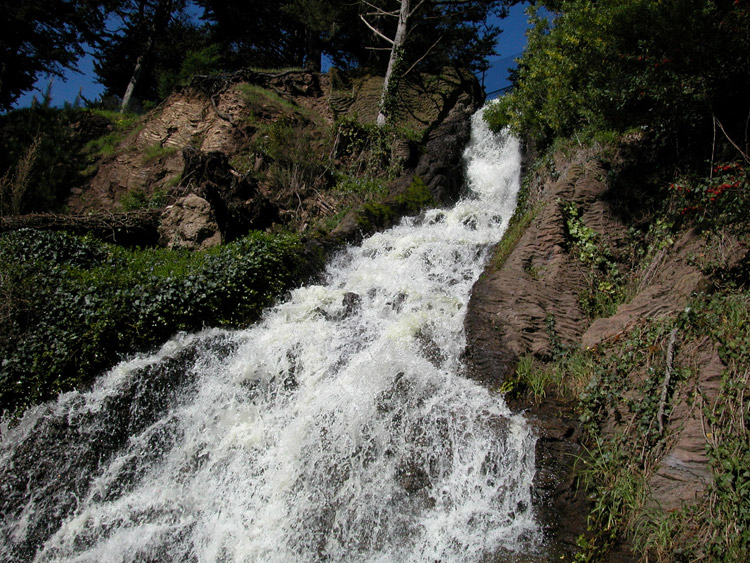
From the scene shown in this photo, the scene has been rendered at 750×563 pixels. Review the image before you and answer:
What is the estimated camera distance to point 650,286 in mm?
5684

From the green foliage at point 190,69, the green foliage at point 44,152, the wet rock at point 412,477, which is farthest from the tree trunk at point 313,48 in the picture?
the wet rock at point 412,477

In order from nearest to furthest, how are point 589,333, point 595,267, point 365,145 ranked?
point 589,333
point 595,267
point 365,145

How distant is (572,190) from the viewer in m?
7.49

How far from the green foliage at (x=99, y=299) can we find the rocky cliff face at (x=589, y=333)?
3961mm

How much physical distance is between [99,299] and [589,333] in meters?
7.19

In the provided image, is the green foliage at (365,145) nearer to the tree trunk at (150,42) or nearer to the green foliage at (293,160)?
the green foliage at (293,160)

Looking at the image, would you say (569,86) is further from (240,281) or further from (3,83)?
(3,83)

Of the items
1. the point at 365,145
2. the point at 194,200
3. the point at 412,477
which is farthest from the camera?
the point at 365,145

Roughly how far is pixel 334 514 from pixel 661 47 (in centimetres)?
664

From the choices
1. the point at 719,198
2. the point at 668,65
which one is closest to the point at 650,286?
the point at 719,198

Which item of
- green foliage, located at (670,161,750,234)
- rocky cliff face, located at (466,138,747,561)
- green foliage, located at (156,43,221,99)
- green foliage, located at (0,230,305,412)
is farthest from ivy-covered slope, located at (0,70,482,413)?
green foliage, located at (670,161,750,234)

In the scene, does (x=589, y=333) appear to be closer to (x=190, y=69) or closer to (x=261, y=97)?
(x=261, y=97)

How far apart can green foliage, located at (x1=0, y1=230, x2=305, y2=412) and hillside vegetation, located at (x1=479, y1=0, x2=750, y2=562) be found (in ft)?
13.7

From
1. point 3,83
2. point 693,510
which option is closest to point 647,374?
point 693,510
